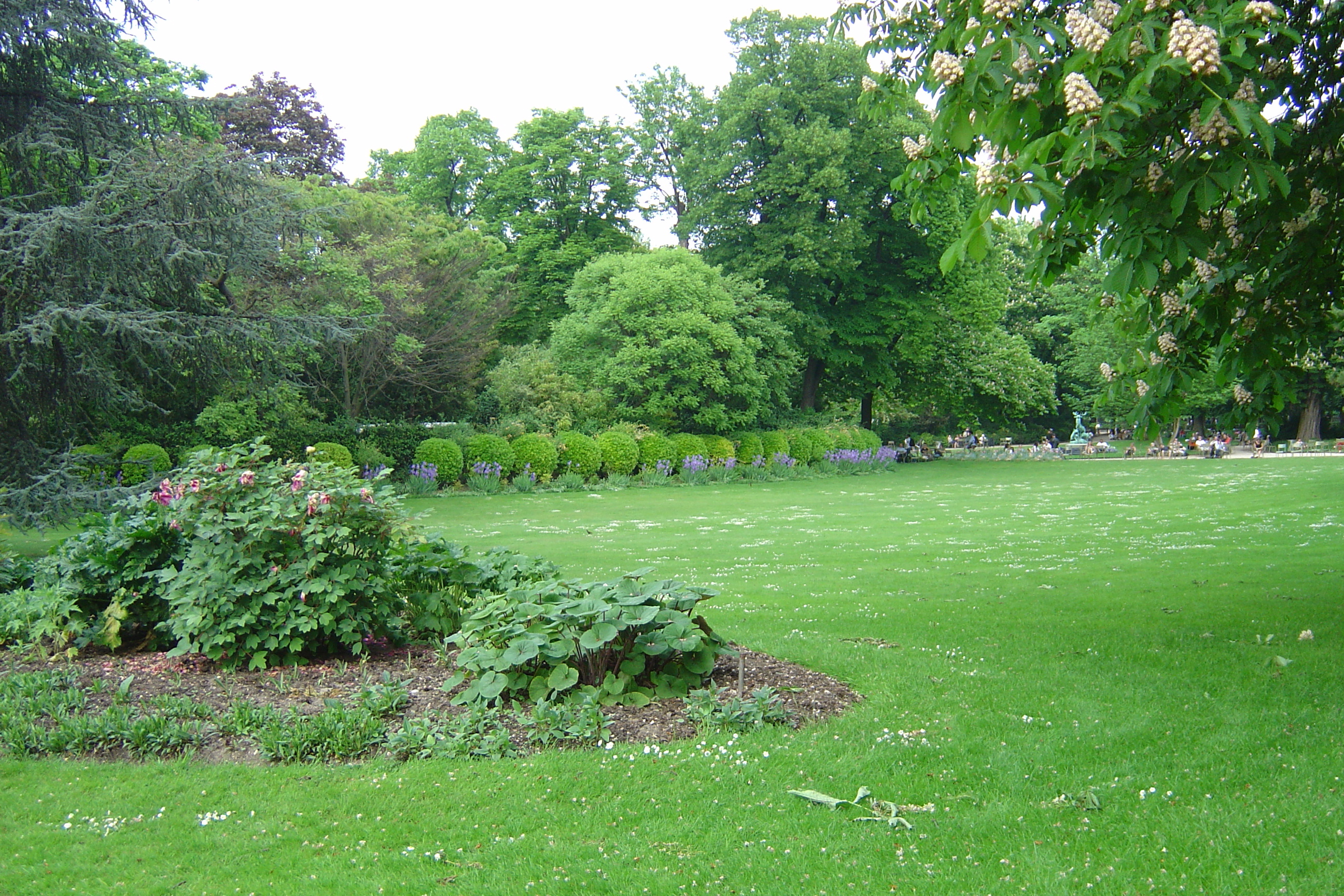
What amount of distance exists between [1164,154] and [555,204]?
38741 millimetres

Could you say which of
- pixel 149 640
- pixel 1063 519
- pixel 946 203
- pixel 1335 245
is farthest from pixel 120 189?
pixel 946 203

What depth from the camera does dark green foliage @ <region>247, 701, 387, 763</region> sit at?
4.44 m

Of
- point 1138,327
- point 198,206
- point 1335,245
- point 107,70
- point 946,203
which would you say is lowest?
point 1138,327

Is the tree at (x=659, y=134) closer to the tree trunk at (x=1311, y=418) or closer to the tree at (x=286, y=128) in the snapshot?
the tree at (x=286, y=128)

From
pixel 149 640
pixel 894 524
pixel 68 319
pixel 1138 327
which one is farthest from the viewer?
pixel 894 524

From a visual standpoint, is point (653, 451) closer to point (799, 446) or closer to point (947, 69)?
point (799, 446)

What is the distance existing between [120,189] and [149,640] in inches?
330

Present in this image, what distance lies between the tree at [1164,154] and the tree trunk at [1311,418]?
161ft

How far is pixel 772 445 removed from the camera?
98.9 ft

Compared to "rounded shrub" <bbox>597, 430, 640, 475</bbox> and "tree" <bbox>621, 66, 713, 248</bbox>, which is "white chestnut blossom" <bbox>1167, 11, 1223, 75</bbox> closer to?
"rounded shrub" <bbox>597, 430, 640, 475</bbox>

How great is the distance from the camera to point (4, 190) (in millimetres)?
13875

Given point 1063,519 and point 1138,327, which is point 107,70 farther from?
point 1063,519

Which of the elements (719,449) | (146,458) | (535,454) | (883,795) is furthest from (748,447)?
(883,795)

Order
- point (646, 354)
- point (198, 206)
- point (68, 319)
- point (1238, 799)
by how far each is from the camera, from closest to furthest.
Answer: point (1238, 799) < point (68, 319) < point (198, 206) < point (646, 354)
